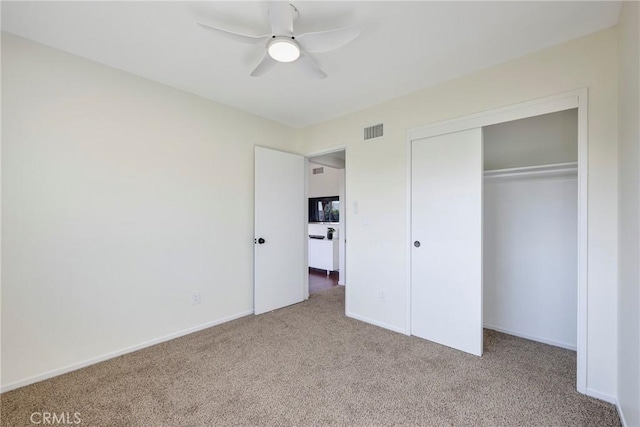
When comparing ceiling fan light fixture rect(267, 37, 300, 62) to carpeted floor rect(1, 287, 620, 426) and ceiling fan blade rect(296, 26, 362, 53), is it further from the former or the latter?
carpeted floor rect(1, 287, 620, 426)

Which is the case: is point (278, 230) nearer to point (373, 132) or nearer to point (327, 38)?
point (373, 132)

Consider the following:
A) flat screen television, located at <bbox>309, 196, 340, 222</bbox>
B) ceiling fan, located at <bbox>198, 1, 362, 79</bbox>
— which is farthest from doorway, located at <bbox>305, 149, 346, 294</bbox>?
ceiling fan, located at <bbox>198, 1, 362, 79</bbox>

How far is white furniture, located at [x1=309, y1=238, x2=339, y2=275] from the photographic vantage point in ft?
18.8

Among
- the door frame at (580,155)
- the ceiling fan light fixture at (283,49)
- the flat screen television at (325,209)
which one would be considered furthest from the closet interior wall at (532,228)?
the flat screen television at (325,209)

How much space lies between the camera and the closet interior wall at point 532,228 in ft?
8.50

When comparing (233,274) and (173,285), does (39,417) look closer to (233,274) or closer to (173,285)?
(173,285)

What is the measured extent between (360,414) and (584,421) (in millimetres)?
1361

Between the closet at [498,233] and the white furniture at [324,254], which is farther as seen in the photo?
the white furniture at [324,254]

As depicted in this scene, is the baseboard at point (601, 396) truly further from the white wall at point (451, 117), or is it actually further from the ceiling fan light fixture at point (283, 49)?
the ceiling fan light fixture at point (283, 49)

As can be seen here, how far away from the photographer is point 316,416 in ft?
5.70

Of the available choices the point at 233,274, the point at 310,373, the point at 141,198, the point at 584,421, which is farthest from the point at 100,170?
the point at 584,421

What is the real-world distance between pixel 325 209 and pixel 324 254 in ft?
4.24

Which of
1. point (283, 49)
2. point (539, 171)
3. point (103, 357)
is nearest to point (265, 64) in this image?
point (283, 49)

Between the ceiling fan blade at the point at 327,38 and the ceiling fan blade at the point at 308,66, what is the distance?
0.08m
